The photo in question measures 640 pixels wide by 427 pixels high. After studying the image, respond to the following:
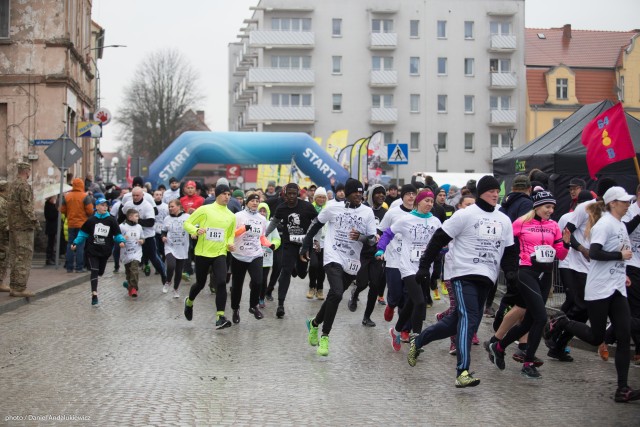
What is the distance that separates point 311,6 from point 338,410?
6937cm

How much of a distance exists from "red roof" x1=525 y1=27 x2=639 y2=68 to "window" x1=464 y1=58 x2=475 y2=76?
14.0 ft

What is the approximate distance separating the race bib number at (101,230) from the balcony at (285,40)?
2324 inches

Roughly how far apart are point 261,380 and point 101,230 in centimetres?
782

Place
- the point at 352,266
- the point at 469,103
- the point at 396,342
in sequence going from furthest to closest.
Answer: the point at 469,103
the point at 352,266
the point at 396,342

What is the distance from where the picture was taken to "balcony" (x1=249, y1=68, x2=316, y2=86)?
74625 millimetres

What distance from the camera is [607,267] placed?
28.0 feet

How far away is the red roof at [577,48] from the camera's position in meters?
74.4

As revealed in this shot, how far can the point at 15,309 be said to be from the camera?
1501cm

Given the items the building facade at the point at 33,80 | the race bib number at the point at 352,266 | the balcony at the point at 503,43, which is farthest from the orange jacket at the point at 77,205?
the balcony at the point at 503,43

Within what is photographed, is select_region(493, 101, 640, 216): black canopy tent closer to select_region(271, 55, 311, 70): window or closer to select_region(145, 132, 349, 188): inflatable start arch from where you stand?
select_region(145, 132, 349, 188): inflatable start arch

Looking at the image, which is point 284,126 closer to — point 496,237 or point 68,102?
point 68,102

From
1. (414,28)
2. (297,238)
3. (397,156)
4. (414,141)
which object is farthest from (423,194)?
(414,28)

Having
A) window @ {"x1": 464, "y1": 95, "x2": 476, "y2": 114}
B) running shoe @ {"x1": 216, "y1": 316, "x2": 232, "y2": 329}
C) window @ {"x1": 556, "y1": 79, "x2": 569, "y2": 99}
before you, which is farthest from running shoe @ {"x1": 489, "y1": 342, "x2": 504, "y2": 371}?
window @ {"x1": 464, "y1": 95, "x2": 476, "y2": 114}

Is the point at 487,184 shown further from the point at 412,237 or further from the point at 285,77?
the point at 285,77
